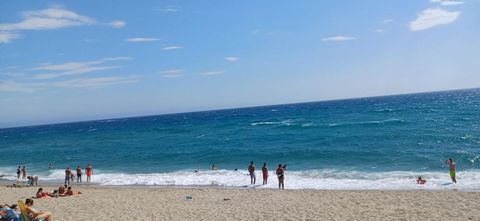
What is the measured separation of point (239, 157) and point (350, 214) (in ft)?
68.5

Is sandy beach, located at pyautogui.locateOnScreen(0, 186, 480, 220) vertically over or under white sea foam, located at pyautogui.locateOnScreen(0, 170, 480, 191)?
over

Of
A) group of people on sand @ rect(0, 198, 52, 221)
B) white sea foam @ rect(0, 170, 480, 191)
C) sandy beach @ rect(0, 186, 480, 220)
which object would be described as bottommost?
white sea foam @ rect(0, 170, 480, 191)

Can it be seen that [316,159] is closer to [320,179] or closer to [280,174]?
[320,179]

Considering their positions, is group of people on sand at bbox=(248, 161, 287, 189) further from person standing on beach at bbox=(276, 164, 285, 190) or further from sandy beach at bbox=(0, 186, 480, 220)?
sandy beach at bbox=(0, 186, 480, 220)

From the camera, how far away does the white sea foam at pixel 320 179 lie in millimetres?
17719

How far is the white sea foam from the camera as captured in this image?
58.1 ft

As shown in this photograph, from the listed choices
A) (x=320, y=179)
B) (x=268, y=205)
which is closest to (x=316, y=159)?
(x=320, y=179)

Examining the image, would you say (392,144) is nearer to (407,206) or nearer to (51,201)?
(407,206)

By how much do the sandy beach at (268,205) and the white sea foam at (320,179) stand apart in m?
2.32

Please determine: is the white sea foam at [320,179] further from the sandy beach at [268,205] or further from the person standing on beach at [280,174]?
the sandy beach at [268,205]

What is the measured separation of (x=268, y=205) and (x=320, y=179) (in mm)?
7754

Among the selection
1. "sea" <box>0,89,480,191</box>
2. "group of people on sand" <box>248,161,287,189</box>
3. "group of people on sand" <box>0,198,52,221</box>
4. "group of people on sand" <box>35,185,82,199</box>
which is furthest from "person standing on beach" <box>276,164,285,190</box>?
"group of people on sand" <box>0,198,52,221</box>

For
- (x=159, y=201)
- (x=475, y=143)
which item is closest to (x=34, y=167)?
(x=159, y=201)

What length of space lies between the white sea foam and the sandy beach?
232cm
